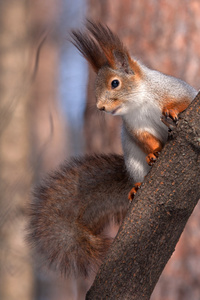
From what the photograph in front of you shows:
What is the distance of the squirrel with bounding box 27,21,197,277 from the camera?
985 millimetres

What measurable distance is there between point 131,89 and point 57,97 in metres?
0.78

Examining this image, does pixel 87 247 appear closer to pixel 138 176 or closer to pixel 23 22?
pixel 138 176

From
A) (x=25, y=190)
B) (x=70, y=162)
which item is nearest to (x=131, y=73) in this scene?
(x=70, y=162)

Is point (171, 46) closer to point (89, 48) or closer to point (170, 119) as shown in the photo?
point (89, 48)

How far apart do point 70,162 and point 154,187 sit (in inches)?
19.9

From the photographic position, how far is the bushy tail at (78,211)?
42.9 inches

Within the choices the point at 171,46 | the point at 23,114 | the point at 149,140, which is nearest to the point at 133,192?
the point at 149,140

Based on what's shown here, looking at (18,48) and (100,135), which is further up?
(18,48)

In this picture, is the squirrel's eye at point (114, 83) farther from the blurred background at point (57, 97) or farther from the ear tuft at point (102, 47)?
the blurred background at point (57, 97)

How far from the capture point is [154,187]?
83 cm

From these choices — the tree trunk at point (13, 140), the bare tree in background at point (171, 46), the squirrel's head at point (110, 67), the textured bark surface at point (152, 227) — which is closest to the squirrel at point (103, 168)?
the squirrel's head at point (110, 67)

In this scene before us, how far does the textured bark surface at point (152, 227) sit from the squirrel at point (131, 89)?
183 mm

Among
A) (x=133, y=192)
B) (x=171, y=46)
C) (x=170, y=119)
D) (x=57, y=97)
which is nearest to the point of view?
(x=170, y=119)

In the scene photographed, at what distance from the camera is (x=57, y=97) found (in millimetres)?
1721
